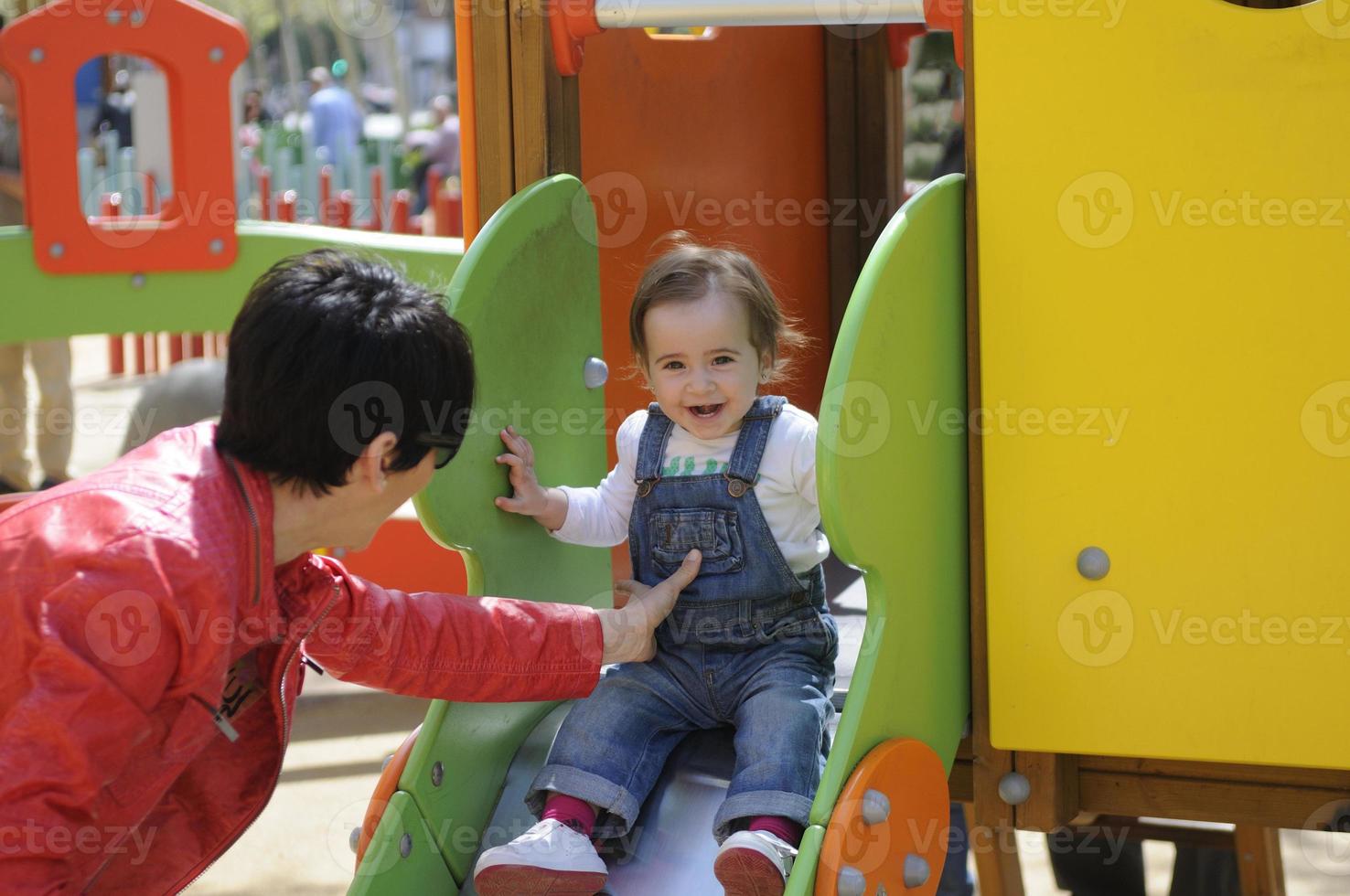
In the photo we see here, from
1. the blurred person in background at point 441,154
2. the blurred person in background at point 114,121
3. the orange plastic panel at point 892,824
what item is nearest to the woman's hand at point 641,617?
the orange plastic panel at point 892,824

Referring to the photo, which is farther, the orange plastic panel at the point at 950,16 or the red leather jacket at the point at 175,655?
the orange plastic panel at the point at 950,16

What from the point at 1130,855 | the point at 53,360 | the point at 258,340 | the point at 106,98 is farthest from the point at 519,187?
the point at 106,98

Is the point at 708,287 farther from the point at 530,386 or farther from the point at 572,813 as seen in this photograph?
the point at 572,813

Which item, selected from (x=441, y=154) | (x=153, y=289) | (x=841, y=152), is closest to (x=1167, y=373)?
(x=841, y=152)

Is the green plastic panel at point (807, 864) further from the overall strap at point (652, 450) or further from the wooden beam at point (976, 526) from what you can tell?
the overall strap at point (652, 450)

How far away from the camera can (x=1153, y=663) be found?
2016mm

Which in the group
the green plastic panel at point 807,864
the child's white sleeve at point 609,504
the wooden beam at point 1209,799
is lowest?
the wooden beam at point 1209,799

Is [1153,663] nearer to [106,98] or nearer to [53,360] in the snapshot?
[53,360]

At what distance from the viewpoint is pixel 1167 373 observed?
6.40ft

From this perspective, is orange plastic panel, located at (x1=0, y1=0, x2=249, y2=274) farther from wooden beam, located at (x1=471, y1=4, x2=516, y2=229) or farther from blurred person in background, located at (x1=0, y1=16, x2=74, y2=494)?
wooden beam, located at (x1=471, y1=4, x2=516, y2=229)

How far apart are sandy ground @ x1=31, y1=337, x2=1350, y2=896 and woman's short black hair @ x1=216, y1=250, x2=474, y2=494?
1.34 m

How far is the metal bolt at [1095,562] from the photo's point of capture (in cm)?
201

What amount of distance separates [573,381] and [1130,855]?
213cm

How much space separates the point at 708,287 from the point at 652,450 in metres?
0.25
